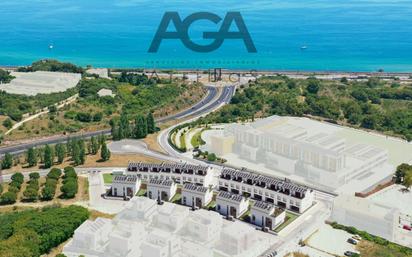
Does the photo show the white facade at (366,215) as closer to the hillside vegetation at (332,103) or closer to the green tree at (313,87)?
the hillside vegetation at (332,103)

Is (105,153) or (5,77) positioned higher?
(5,77)

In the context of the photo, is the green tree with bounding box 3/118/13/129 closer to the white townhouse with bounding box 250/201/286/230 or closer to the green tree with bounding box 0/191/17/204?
the green tree with bounding box 0/191/17/204

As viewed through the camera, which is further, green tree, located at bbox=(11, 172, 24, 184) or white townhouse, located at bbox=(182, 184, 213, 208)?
green tree, located at bbox=(11, 172, 24, 184)

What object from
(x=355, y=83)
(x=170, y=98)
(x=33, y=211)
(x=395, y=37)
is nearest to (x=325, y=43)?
Answer: (x=395, y=37)

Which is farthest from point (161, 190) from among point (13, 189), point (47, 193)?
point (13, 189)

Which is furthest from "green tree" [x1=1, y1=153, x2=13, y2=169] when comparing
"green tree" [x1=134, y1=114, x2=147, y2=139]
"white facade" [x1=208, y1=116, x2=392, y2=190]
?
"white facade" [x1=208, y1=116, x2=392, y2=190]

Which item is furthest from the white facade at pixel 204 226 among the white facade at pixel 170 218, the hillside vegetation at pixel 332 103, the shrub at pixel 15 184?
the hillside vegetation at pixel 332 103

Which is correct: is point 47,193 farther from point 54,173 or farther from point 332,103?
point 332,103

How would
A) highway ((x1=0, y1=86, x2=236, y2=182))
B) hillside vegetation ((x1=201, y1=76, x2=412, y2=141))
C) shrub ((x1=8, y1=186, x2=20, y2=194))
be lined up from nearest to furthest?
shrub ((x1=8, y1=186, x2=20, y2=194))
highway ((x1=0, y1=86, x2=236, y2=182))
hillside vegetation ((x1=201, y1=76, x2=412, y2=141))
